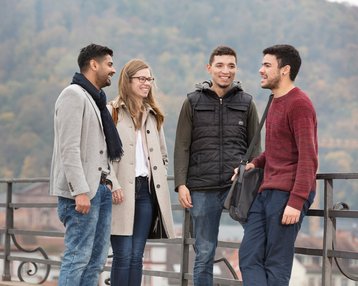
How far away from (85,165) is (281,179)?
1.01 metres

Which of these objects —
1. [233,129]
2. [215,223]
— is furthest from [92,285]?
[233,129]

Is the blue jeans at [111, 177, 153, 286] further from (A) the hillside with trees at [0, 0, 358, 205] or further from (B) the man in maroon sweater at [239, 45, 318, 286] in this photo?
(A) the hillside with trees at [0, 0, 358, 205]

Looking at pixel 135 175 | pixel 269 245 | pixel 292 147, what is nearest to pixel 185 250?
pixel 135 175

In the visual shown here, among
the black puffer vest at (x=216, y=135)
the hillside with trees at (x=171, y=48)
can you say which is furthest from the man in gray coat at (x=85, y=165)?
the hillside with trees at (x=171, y=48)

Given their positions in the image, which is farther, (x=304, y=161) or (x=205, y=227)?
(x=205, y=227)

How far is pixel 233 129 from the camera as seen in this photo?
5.41m

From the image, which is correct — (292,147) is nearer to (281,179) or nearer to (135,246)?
(281,179)

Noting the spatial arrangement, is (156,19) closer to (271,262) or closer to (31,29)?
(31,29)

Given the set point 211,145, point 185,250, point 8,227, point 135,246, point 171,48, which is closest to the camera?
point 211,145

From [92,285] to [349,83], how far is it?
14581 cm

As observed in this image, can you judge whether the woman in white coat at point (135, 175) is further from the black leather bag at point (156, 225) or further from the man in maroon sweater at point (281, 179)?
the man in maroon sweater at point (281, 179)

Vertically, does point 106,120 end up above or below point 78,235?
above

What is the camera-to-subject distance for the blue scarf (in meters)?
5.05

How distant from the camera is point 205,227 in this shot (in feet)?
17.8
